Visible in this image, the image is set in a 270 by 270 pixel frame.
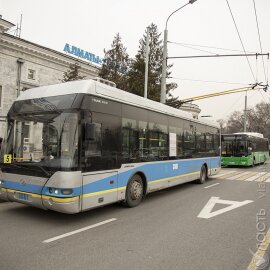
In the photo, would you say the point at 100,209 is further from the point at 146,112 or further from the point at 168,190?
the point at 168,190

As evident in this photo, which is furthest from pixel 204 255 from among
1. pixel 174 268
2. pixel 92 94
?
pixel 92 94

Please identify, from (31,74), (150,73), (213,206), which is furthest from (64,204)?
(31,74)

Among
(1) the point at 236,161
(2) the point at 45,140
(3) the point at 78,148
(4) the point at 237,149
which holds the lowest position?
(1) the point at 236,161

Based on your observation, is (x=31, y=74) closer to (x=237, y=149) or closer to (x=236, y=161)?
(x=237, y=149)

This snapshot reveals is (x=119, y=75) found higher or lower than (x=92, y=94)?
higher

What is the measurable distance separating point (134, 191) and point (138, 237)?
2.56 m

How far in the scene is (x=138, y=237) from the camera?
562cm

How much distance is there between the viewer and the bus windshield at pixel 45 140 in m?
6.10

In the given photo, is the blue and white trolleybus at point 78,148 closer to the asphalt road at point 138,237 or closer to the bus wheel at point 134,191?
the bus wheel at point 134,191

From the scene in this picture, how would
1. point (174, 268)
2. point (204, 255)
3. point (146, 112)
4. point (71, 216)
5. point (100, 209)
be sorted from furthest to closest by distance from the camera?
point (146, 112)
point (100, 209)
point (71, 216)
point (204, 255)
point (174, 268)

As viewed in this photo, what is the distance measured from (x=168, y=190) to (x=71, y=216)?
5.19 m

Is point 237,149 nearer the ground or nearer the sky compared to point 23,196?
nearer the sky

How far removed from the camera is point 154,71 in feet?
90.5

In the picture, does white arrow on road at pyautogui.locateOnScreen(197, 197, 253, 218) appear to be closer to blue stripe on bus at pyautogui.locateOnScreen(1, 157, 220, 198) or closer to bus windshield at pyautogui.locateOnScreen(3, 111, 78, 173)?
blue stripe on bus at pyautogui.locateOnScreen(1, 157, 220, 198)
